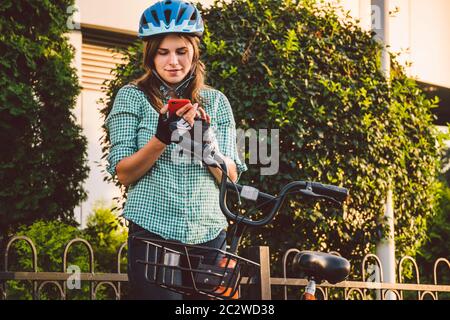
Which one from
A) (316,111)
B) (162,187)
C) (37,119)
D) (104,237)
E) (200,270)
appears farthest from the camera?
(104,237)

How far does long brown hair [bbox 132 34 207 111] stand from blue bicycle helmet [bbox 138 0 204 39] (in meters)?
0.03

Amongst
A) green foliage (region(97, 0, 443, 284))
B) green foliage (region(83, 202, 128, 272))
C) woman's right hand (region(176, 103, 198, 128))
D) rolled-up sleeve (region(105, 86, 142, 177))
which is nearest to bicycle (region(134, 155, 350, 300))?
woman's right hand (region(176, 103, 198, 128))

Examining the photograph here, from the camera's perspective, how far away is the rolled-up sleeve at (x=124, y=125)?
274 cm

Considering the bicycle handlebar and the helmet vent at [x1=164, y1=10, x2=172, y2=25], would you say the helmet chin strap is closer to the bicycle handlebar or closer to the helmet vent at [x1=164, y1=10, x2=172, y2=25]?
the helmet vent at [x1=164, y1=10, x2=172, y2=25]

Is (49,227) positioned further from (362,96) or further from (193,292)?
(193,292)

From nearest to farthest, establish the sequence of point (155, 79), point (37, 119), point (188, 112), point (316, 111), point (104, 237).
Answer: point (188, 112) → point (155, 79) → point (316, 111) → point (37, 119) → point (104, 237)

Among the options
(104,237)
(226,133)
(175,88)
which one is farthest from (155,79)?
(104,237)

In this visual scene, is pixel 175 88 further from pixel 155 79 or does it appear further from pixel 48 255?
pixel 48 255

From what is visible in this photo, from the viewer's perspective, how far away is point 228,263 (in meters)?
2.24

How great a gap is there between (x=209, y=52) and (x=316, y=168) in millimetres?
1132

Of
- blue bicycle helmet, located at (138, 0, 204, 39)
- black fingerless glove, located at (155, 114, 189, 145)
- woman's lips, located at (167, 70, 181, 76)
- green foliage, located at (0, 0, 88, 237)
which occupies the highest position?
green foliage, located at (0, 0, 88, 237)

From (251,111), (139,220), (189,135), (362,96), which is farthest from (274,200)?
(362,96)

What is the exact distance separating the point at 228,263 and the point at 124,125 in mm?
762

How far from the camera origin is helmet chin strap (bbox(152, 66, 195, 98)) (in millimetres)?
2850
